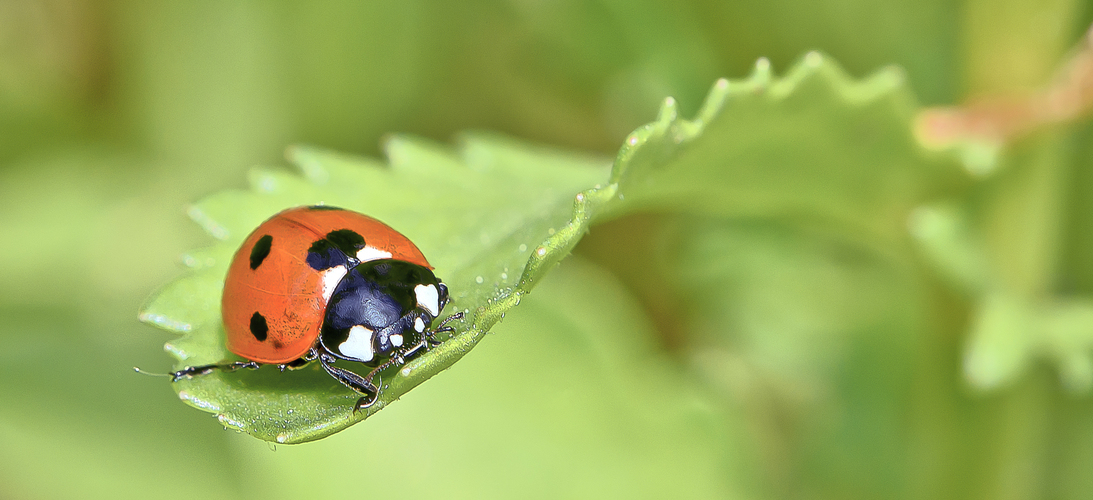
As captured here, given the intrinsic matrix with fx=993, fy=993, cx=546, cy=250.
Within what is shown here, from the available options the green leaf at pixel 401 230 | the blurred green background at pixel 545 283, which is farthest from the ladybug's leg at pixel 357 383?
the blurred green background at pixel 545 283

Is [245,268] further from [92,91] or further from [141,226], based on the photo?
[92,91]

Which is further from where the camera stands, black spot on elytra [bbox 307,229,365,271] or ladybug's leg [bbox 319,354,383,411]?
black spot on elytra [bbox 307,229,365,271]

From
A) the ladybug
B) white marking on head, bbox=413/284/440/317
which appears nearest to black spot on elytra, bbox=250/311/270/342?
the ladybug

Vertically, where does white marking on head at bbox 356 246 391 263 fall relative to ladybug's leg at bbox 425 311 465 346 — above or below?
above

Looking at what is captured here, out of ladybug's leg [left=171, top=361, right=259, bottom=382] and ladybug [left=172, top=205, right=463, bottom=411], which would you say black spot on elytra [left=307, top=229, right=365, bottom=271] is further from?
ladybug's leg [left=171, top=361, right=259, bottom=382]

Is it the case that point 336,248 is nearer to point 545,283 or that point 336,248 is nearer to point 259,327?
point 259,327

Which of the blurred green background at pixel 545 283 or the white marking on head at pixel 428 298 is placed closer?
the white marking on head at pixel 428 298

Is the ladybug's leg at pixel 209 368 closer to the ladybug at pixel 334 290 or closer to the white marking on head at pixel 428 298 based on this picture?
the ladybug at pixel 334 290
